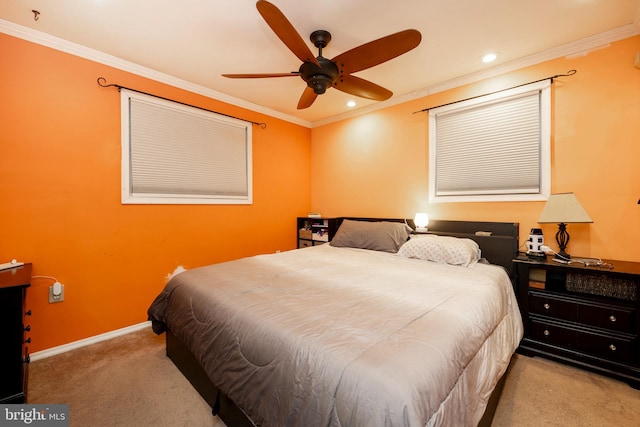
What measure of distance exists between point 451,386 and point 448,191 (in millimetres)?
2502

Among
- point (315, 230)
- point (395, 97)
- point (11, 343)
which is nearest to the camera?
point (11, 343)

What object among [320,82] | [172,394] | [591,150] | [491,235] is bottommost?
[172,394]

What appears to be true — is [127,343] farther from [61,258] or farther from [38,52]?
[38,52]

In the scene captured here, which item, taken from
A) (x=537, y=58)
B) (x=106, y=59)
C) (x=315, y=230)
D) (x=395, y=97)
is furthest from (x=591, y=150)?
(x=106, y=59)

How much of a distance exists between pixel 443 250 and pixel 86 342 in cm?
335

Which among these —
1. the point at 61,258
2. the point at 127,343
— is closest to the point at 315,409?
the point at 127,343

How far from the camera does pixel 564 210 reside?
2.15 meters

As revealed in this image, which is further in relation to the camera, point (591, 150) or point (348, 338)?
point (591, 150)

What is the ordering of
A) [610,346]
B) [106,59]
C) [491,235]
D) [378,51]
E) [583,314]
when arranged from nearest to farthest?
[378,51] < [610,346] < [583,314] < [106,59] < [491,235]

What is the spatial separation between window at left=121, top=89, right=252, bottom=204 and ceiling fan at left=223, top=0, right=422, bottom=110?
1317mm

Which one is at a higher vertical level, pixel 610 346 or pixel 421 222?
pixel 421 222

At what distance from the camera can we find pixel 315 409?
901mm

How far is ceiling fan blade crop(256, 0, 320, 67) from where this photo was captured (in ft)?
4.57

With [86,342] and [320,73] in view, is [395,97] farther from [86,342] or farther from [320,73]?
[86,342]
